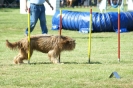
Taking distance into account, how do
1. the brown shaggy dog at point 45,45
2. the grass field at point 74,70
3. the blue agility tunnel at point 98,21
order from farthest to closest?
the blue agility tunnel at point 98,21 → the brown shaggy dog at point 45,45 → the grass field at point 74,70

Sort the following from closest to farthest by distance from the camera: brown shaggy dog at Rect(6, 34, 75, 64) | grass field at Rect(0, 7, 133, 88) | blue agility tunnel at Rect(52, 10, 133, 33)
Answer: grass field at Rect(0, 7, 133, 88) → brown shaggy dog at Rect(6, 34, 75, 64) → blue agility tunnel at Rect(52, 10, 133, 33)

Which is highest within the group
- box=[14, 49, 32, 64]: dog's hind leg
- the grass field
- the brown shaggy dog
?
the brown shaggy dog

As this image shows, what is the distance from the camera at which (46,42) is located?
971cm

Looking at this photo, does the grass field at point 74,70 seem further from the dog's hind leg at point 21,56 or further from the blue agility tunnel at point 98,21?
the blue agility tunnel at point 98,21

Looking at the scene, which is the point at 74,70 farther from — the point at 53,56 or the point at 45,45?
the point at 45,45

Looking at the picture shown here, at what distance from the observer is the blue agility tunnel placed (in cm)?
1853

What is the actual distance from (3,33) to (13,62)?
794cm

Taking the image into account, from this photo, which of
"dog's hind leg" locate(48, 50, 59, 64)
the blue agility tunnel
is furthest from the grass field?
the blue agility tunnel

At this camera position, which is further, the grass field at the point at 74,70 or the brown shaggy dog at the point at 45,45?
the brown shaggy dog at the point at 45,45

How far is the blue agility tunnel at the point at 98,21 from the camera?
1853 cm

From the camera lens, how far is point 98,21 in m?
18.5

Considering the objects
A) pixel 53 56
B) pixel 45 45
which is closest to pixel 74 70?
pixel 53 56

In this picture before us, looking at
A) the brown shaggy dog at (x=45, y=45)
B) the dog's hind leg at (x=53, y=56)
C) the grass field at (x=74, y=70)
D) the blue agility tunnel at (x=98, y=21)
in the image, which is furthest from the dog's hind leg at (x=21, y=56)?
the blue agility tunnel at (x=98, y=21)

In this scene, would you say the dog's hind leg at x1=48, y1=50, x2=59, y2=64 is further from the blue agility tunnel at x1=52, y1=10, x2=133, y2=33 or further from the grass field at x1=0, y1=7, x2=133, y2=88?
the blue agility tunnel at x1=52, y1=10, x2=133, y2=33
